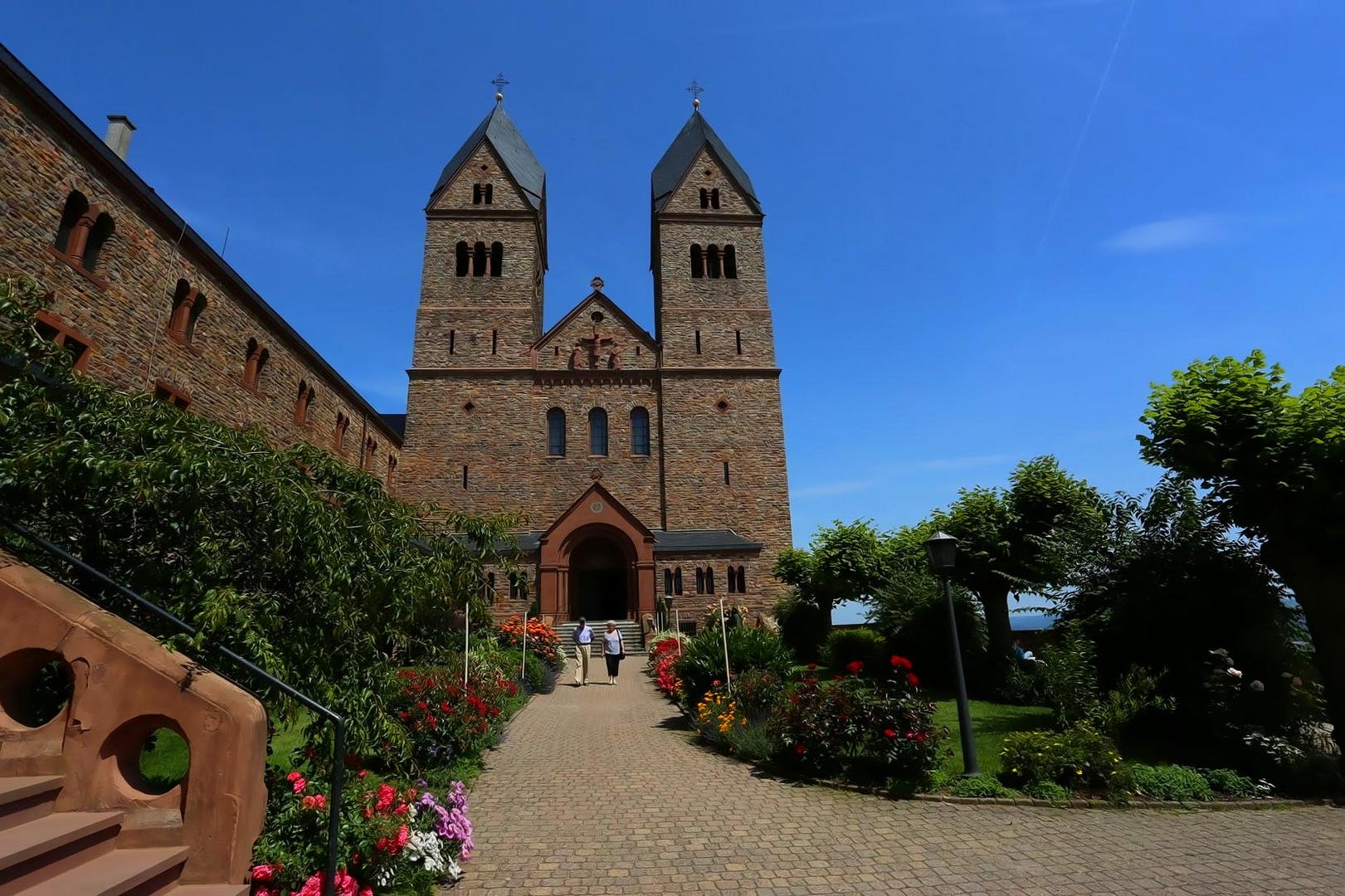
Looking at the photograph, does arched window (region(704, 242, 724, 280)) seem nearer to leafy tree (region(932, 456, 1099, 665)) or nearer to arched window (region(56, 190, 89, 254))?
leafy tree (region(932, 456, 1099, 665))

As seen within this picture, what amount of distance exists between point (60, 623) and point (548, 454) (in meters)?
28.3

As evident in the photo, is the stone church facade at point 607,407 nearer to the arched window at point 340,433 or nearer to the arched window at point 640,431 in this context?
the arched window at point 640,431

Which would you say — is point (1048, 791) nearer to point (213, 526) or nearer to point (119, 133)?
point (213, 526)

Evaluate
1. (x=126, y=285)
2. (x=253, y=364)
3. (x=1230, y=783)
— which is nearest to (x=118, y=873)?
(x=1230, y=783)

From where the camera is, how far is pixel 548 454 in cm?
3278

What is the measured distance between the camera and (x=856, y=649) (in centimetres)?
2006

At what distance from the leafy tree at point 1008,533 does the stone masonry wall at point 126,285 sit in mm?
16002

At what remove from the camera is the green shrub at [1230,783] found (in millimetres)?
8133

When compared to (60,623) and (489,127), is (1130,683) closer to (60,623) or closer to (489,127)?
(60,623)

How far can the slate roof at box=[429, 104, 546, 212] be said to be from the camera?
36.9 m

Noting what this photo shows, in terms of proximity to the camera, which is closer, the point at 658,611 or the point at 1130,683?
the point at 1130,683

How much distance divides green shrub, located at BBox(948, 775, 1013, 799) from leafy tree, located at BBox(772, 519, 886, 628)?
15115mm

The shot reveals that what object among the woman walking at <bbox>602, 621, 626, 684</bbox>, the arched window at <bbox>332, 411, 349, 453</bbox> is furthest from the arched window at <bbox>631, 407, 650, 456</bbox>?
the woman walking at <bbox>602, 621, 626, 684</bbox>

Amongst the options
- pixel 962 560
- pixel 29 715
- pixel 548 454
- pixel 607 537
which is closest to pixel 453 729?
pixel 29 715
